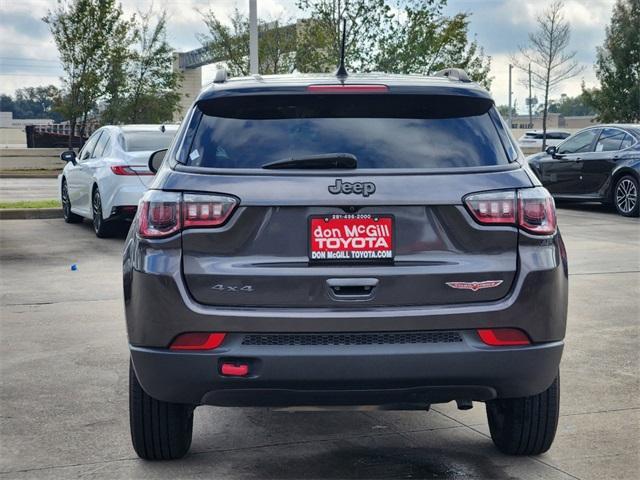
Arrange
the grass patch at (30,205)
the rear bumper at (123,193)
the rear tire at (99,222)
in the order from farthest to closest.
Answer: the grass patch at (30,205) < the rear tire at (99,222) < the rear bumper at (123,193)

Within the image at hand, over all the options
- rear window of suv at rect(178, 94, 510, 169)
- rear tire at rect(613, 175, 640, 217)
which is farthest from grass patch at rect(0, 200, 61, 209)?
rear window of suv at rect(178, 94, 510, 169)

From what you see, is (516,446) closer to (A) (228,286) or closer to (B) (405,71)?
(A) (228,286)

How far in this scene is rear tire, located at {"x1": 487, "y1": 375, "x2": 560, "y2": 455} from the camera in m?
4.66

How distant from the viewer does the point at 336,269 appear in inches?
159

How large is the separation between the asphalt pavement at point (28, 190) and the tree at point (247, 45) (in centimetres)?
713

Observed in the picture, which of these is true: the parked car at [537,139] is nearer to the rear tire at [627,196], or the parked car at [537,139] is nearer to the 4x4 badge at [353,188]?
the rear tire at [627,196]

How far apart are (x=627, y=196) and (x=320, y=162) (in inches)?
561

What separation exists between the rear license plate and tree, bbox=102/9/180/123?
3470 centimetres

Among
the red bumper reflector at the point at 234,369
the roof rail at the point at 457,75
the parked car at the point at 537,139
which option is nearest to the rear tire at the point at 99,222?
the roof rail at the point at 457,75

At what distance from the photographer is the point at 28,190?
25547 millimetres

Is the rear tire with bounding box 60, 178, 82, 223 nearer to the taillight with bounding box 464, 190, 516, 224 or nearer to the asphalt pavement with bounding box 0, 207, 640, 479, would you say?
the asphalt pavement with bounding box 0, 207, 640, 479

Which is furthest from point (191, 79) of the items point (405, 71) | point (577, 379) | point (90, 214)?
point (577, 379)

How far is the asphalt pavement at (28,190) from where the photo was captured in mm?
22380

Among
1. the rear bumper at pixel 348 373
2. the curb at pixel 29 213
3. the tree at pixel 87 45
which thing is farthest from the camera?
the tree at pixel 87 45
